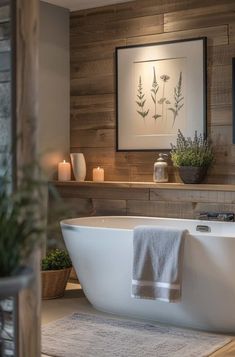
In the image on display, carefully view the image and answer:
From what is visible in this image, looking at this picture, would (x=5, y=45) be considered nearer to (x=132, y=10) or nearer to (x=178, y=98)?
(x=178, y=98)

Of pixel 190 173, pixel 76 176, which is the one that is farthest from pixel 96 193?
pixel 190 173

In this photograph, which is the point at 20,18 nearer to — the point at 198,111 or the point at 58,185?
the point at 198,111

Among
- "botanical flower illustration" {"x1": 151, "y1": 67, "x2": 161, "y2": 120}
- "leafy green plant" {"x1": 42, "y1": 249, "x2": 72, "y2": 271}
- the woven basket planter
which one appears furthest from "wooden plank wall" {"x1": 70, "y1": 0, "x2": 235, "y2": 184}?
the woven basket planter

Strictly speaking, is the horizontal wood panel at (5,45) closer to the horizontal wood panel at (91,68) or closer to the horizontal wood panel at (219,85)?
the horizontal wood panel at (219,85)

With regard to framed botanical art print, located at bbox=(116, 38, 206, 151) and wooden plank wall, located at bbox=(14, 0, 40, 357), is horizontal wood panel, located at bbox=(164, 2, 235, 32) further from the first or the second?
wooden plank wall, located at bbox=(14, 0, 40, 357)

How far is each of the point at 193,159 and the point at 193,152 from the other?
6cm

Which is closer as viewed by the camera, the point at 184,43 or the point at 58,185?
the point at 184,43

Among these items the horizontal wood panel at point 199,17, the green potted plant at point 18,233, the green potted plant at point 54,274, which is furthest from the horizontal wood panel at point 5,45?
the horizontal wood panel at point 199,17

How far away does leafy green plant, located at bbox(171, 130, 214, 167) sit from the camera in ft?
16.3

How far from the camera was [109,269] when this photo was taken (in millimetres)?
4277

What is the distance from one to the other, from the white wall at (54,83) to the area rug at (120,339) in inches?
72.1

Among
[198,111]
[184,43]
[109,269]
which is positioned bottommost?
[109,269]

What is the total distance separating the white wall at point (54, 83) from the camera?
5.57 meters

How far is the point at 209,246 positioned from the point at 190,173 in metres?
1.23
